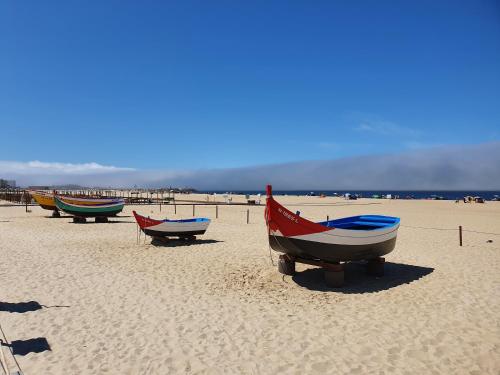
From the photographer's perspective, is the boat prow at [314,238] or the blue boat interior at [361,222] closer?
the boat prow at [314,238]

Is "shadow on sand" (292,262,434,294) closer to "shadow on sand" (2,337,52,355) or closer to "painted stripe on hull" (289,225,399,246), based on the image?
"painted stripe on hull" (289,225,399,246)

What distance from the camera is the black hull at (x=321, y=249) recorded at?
932cm

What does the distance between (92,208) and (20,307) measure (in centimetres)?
1857

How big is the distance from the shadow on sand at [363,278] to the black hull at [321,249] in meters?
0.70

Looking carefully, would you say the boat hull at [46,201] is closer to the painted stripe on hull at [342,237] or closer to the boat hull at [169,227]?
the boat hull at [169,227]

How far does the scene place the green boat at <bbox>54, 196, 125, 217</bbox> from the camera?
2498 cm

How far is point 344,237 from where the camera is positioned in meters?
9.29

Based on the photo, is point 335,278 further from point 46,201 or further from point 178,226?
point 46,201

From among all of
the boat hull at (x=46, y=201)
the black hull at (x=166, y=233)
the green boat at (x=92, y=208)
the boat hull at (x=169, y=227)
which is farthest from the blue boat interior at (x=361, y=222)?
the boat hull at (x=46, y=201)

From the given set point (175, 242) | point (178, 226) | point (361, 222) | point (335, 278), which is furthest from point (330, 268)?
point (175, 242)

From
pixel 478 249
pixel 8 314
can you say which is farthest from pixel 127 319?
pixel 478 249

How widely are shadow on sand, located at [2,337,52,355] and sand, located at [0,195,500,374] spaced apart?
12cm

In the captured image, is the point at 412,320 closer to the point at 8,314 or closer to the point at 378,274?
the point at 378,274

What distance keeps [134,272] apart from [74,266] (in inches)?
88.5
